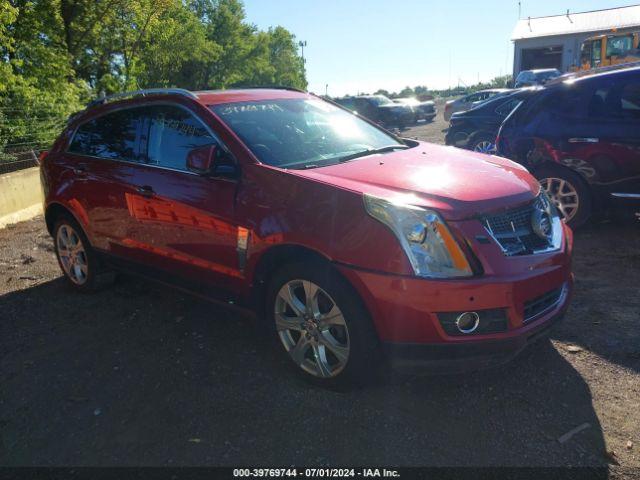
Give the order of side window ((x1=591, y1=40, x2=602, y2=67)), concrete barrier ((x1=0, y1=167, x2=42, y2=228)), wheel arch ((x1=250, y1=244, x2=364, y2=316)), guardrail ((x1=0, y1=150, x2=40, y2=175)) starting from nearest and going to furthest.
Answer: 1. wheel arch ((x1=250, y1=244, x2=364, y2=316))
2. concrete barrier ((x1=0, y1=167, x2=42, y2=228))
3. guardrail ((x1=0, y1=150, x2=40, y2=175))
4. side window ((x1=591, y1=40, x2=602, y2=67))

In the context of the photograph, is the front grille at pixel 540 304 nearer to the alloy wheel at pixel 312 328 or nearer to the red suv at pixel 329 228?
the red suv at pixel 329 228

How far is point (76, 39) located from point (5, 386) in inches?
660

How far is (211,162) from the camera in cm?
341

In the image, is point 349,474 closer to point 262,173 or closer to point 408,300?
point 408,300

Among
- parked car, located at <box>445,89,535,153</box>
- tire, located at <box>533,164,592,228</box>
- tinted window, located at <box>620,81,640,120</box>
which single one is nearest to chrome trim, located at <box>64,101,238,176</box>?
tire, located at <box>533,164,592,228</box>

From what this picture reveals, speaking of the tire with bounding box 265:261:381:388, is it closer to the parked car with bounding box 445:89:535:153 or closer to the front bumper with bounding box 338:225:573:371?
the front bumper with bounding box 338:225:573:371

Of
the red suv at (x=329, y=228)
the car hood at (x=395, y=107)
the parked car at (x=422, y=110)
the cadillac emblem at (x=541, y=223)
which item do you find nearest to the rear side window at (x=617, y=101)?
the red suv at (x=329, y=228)

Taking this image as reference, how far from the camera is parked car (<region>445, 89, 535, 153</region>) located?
11359 millimetres

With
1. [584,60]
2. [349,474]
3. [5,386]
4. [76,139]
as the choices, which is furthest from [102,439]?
[584,60]

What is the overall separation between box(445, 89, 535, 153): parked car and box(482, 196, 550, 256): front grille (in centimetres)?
774

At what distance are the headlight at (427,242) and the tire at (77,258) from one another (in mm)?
3270

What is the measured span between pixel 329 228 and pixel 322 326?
589mm

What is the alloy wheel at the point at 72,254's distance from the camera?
5.15 metres

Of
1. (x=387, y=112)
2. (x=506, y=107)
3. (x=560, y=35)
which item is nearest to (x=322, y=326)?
(x=506, y=107)
